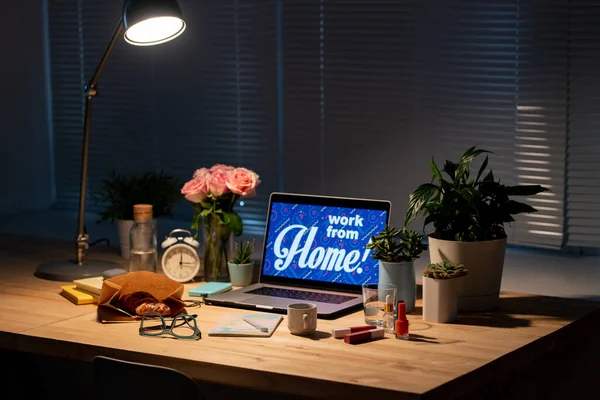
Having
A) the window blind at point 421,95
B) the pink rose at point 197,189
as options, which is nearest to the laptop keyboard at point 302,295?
the pink rose at point 197,189

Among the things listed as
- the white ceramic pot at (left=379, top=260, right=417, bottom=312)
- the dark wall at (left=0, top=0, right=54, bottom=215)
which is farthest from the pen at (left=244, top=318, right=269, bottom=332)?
the dark wall at (left=0, top=0, right=54, bottom=215)

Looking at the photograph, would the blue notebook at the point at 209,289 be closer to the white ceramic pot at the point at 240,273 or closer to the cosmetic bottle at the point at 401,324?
the white ceramic pot at the point at 240,273

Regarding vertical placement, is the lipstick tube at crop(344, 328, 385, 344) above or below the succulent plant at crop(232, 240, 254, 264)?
below

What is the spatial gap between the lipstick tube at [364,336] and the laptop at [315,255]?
0.25m

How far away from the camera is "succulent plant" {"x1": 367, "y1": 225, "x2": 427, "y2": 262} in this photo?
99.7 inches

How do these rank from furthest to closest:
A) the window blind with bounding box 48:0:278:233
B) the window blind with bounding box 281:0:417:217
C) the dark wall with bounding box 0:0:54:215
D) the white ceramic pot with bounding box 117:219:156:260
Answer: the dark wall with bounding box 0:0:54:215, the window blind with bounding box 48:0:278:233, the window blind with bounding box 281:0:417:217, the white ceramic pot with bounding box 117:219:156:260

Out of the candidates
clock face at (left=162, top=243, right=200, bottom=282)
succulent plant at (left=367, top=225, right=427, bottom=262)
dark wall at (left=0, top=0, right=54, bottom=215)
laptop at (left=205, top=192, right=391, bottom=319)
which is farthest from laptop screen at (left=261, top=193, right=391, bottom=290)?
dark wall at (left=0, top=0, right=54, bottom=215)

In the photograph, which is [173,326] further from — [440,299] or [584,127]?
[584,127]

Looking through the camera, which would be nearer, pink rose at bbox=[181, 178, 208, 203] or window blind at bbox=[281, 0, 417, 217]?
pink rose at bbox=[181, 178, 208, 203]

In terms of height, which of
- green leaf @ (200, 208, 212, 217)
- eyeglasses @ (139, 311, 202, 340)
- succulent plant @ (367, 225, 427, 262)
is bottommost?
eyeglasses @ (139, 311, 202, 340)

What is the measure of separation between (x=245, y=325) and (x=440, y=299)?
18.5 inches

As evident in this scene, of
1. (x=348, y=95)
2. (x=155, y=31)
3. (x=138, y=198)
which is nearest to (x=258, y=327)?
(x=155, y=31)

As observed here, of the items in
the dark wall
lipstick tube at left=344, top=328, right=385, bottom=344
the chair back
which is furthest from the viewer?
the dark wall

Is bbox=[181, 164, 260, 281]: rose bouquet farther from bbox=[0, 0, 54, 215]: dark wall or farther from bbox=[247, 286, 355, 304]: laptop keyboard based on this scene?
bbox=[0, 0, 54, 215]: dark wall
